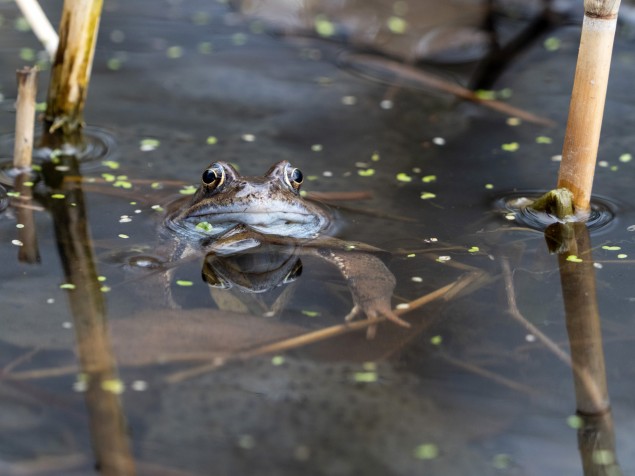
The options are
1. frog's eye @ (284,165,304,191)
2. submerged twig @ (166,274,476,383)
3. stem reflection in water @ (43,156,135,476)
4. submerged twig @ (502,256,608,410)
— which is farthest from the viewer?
frog's eye @ (284,165,304,191)

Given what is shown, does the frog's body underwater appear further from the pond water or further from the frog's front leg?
the pond water

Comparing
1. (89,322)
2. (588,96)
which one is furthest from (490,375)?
(89,322)

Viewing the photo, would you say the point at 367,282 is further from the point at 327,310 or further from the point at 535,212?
the point at 535,212

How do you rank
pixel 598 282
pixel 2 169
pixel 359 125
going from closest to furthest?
A: pixel 598 282 → pixel 2 169 → pixel 359 125

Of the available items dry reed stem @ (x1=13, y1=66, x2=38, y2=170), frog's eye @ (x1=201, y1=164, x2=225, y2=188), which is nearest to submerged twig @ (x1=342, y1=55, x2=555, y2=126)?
frog's eye @ (x1=201, y1=164, x2=225, y2=188)

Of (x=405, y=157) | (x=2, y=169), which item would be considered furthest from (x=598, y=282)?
(x=2, y=169)

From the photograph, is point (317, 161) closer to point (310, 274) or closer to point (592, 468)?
point (310, 274)
